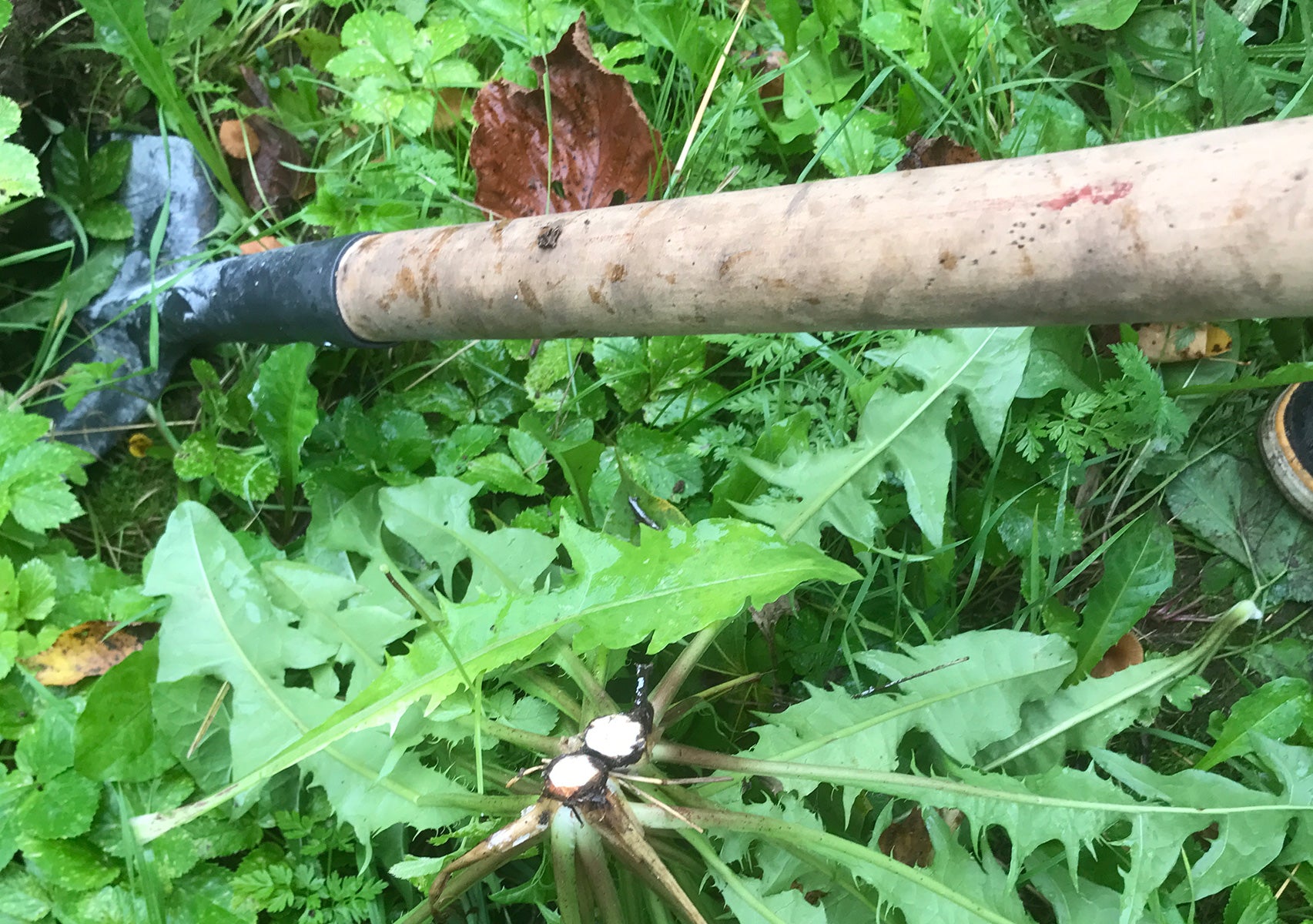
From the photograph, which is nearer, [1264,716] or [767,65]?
[1264,716]

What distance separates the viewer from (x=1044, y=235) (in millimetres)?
609

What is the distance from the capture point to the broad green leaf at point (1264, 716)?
1.21 m

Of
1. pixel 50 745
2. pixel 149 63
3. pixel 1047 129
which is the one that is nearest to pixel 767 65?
pixel 1047 129

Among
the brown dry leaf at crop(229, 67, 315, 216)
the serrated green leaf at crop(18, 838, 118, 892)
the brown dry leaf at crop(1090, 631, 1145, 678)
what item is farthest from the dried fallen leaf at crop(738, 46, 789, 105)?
the serrated green leaf at crop(18, 838, 118, 892)

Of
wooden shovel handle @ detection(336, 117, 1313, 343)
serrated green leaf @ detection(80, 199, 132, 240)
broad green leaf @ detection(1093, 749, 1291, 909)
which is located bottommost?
broad green leaf @ detection(1093, 749, 1291, 909)

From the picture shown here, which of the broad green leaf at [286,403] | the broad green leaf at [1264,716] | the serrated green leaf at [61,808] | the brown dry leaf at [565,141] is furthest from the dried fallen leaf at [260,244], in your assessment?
the broad green leaf at [1264,716]

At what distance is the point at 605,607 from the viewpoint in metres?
1.03

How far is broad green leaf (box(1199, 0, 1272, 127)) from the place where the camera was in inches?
53.3

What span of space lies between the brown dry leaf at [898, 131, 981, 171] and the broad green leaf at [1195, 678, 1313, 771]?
37.6 inches

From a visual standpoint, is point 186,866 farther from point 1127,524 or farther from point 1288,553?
point 1288,553

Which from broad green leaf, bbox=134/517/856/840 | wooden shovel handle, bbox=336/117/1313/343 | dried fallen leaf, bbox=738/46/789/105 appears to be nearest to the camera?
wooden shovel handle, bbox=336/117/1313/343

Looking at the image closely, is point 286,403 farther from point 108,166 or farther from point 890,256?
point 890,256

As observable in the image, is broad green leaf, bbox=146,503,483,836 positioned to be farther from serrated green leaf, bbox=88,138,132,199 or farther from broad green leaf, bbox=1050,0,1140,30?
broad green leaf, bbox=1050,0,1140,30

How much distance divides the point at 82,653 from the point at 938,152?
1.69 m
